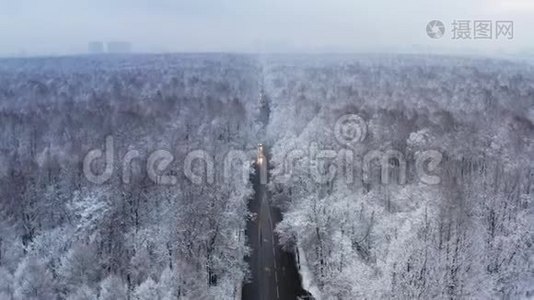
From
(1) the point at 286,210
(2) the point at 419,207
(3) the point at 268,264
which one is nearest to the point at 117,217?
(3) the point at 268,264

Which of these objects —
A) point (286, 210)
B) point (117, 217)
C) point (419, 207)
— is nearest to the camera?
point (419, 207)

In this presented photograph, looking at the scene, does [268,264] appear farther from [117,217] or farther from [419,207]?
[117,217]

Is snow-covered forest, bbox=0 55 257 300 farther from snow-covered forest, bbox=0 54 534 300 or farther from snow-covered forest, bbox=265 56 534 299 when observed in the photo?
snow-covered forest, bbox=265 56 534 299

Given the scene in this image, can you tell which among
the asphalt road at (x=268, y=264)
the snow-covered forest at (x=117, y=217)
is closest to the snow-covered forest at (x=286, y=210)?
the snow-covered forest at (x=117, y=217)

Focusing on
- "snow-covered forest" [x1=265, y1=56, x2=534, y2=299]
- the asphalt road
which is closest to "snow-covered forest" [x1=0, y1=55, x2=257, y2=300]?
the asphalt road

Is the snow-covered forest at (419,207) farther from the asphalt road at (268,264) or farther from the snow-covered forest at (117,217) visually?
the snow-covered forest at (117,217)

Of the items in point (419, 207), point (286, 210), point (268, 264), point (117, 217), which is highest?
point (419, 207)
